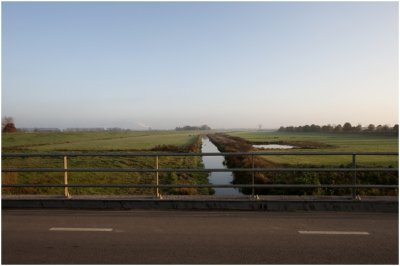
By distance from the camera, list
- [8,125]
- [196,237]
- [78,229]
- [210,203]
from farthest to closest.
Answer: [8,125] < [210,203] < [78,229] < [196,237]

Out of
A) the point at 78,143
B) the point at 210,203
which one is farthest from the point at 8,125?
the point at 210,203

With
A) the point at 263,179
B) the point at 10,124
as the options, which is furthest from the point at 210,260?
the point at 10,124

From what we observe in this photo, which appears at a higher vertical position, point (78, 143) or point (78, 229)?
point (78, 229)

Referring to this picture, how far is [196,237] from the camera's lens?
5020 mm

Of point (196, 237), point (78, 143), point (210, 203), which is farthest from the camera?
point (78, 143)

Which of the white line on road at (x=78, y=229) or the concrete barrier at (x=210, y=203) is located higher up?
the concrete barrier at (x=210, y=203)

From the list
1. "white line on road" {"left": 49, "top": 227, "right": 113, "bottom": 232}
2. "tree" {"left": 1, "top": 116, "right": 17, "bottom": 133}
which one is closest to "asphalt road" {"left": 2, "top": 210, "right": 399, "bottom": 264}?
"white line on road" {"left": 49, "top": 227, "right": 113, "bottom": 232}

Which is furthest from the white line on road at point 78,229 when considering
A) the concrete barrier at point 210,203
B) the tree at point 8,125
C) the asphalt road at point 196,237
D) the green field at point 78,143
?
the tree at point 8,125

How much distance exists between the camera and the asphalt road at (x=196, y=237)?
14.0ft

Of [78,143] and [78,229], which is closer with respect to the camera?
[78,229]

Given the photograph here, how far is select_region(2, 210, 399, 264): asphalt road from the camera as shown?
167 inches

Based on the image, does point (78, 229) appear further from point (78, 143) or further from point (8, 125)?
point (8, 125)

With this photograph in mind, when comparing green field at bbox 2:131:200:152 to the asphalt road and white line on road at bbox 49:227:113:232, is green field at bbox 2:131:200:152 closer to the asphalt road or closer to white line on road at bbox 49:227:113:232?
the asphalt road

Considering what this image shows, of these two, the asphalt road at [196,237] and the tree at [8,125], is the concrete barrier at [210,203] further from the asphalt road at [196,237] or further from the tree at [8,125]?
the tree at [8,125]
